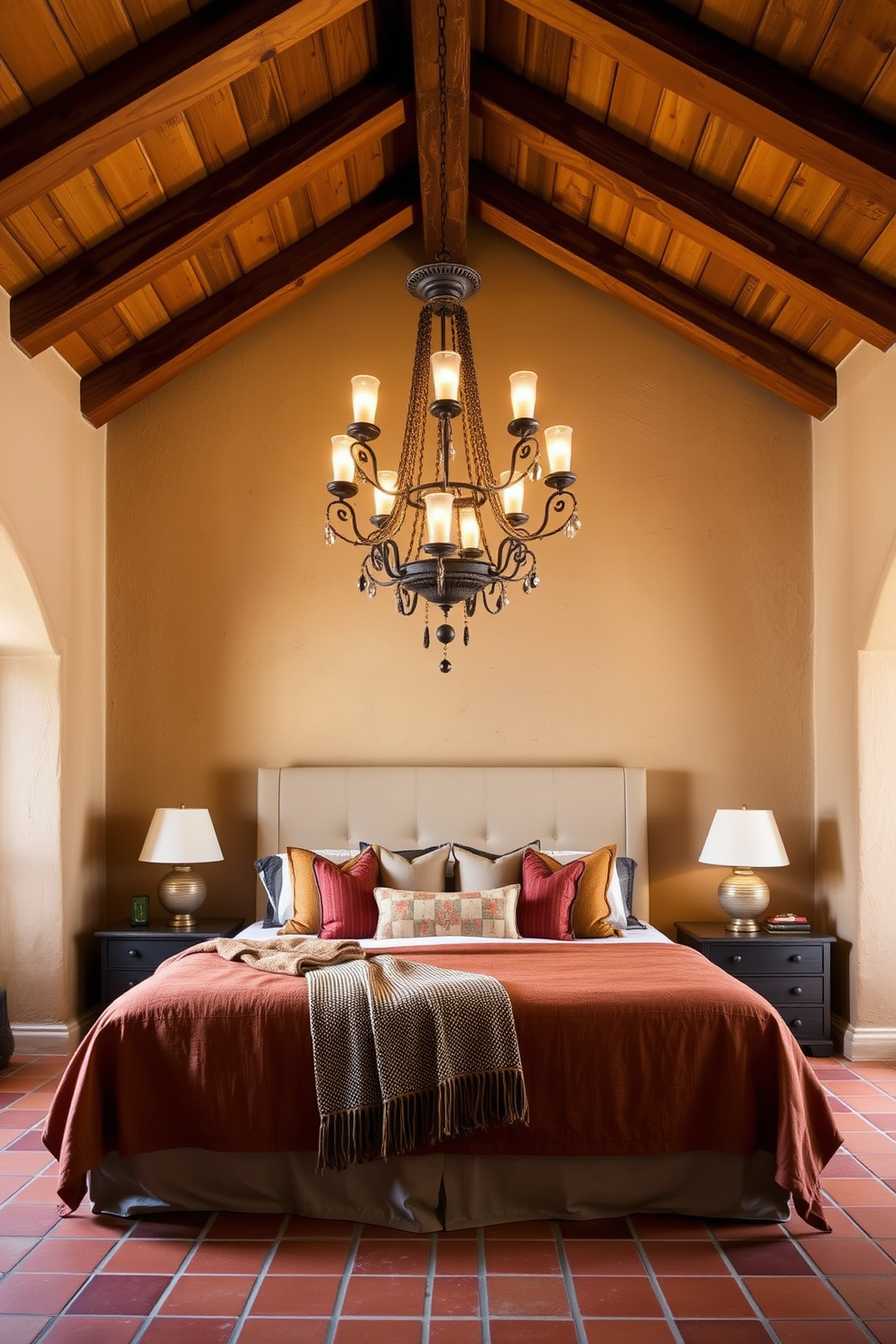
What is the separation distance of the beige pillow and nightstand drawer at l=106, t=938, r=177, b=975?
42.9 inches

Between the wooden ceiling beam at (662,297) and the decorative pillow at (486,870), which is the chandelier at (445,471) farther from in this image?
the decorative pillow at (486,870)

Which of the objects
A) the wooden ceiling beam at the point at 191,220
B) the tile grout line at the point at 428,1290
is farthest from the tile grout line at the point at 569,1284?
the wooden ceiling beam at the point at 191,220

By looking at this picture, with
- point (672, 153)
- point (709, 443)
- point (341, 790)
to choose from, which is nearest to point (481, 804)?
point (341, 790)

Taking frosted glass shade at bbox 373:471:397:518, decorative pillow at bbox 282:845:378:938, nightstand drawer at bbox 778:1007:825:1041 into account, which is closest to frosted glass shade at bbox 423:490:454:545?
frosted glass shade at bbox 373:471:397:518

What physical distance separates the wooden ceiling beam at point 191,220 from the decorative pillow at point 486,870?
2.79 m

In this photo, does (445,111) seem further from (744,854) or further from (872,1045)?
(872,1045)

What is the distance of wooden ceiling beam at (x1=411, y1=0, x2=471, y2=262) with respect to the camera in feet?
11.9

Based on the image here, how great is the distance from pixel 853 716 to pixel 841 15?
2.81 metres

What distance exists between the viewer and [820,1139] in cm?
304

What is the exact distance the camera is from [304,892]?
4547 mm

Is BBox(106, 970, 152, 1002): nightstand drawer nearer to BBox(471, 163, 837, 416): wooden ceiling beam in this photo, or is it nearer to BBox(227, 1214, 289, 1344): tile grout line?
BBox(227, 1214, 289, 1344): tile grout line

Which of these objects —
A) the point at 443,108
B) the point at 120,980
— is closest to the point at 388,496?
the point at 443,108

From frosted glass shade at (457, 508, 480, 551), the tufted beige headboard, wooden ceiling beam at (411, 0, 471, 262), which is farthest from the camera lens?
the tufted beige headboard

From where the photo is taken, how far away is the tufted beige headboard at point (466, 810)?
509 cm
